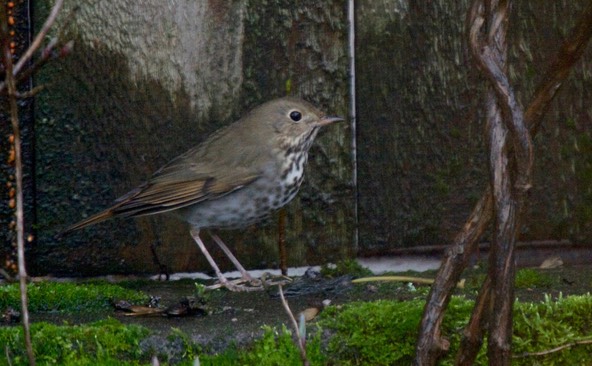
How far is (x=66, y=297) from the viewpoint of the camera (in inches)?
146

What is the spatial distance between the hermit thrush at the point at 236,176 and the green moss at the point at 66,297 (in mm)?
363

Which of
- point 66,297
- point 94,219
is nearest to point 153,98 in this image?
point 94,219

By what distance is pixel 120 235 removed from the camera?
430 centimetres

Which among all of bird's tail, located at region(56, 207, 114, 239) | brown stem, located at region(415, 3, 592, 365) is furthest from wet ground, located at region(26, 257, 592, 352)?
brown stem, located at region(415, 3, 592, 365)

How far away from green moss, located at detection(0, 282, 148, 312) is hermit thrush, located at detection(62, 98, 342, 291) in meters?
0.36

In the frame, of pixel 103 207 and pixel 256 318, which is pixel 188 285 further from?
pixel 256 318

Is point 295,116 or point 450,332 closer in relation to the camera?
point 450,332

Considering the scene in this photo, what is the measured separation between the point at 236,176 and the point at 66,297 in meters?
1.14

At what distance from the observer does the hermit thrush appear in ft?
13.8

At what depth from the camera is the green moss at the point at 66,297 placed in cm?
365

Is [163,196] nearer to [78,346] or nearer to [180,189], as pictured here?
[180,189]

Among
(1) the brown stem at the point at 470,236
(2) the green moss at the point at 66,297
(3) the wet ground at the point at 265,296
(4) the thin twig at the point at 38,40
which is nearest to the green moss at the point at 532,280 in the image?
(3) the wet ground at the point at 265,296

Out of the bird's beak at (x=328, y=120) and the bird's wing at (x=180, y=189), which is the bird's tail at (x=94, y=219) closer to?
the bird's wing at (x=180, y=189)

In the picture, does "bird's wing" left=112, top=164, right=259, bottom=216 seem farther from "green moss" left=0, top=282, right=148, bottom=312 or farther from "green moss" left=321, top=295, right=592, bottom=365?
"green moss" left=321, top=295, right=592, bottom=365
